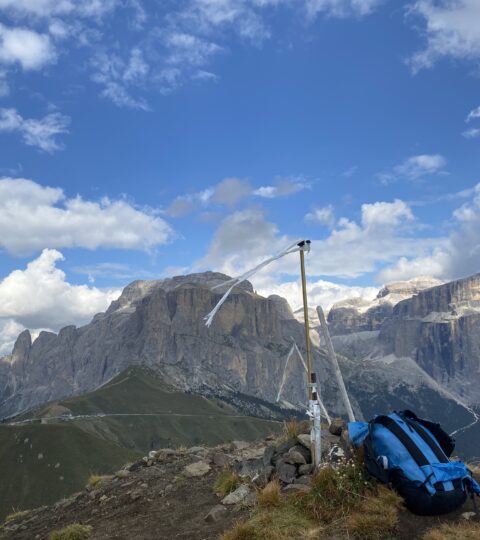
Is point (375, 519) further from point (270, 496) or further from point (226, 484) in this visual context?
point (226, 484)

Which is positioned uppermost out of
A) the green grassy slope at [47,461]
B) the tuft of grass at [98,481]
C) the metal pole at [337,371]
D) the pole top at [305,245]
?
the pole top at [305,245]

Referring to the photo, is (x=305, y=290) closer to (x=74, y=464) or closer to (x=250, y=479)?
(x=250, y=479)

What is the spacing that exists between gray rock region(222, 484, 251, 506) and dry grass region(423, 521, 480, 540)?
15.2ft

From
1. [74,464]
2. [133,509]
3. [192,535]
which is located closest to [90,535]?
[133,509]

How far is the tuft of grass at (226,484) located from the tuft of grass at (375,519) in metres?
4.09

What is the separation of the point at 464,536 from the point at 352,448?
3.33 meters

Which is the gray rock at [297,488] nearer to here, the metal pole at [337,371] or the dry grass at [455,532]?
the metal pole at [337,371]

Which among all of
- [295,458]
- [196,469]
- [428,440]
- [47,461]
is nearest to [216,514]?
[295,458]

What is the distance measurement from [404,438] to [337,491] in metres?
1.92

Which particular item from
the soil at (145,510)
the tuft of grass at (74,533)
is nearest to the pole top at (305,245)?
the soil at (145,510)

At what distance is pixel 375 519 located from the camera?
9500 millimetres

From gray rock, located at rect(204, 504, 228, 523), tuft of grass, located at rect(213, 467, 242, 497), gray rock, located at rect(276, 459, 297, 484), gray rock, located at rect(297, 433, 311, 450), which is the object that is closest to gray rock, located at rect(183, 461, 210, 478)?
tuft of grass, located at rect(213, 467, 242, 497)

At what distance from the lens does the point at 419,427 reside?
11398 millimetres

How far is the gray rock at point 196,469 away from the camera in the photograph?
15.3 metres
